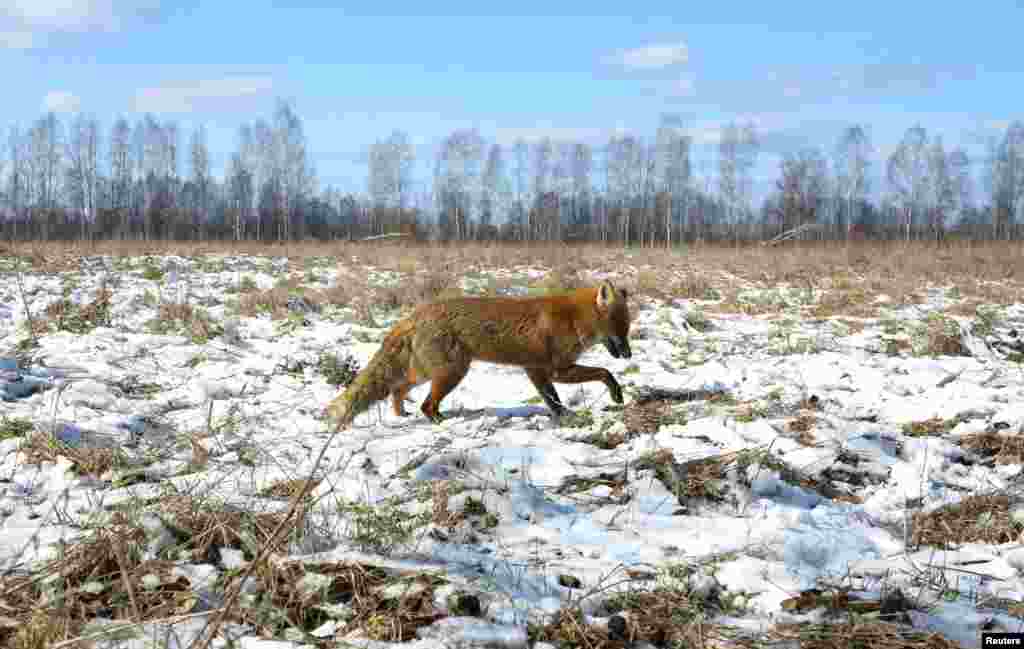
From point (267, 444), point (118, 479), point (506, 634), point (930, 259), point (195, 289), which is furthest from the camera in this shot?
point (930, 259)

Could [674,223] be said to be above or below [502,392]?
above

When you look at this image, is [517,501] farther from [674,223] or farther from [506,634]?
[674,223]

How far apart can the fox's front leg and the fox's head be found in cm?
53

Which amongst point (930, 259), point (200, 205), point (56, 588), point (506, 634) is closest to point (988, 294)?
point (930, 259)

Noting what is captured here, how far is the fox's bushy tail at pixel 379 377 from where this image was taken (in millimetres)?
6227

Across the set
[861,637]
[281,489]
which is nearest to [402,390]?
[281,489]

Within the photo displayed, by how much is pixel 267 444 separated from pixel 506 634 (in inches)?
119

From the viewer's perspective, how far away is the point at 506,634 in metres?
2.64

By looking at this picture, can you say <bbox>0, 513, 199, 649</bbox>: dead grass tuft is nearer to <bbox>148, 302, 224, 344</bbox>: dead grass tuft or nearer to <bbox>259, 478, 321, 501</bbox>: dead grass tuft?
<bbox>259, 478, 321, 501</bbox>: dead grass tuft

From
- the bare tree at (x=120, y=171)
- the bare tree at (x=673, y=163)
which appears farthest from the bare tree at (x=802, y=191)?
the bare tree at (x=120, y=171)

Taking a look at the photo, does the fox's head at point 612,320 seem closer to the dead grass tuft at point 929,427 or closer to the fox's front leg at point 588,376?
the fox's front leg at point 588,376

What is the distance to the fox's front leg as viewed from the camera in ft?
22.6

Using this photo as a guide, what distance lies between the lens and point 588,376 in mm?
7125

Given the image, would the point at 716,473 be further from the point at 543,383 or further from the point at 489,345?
the point at 489,345
